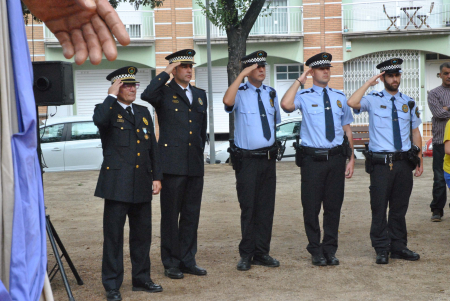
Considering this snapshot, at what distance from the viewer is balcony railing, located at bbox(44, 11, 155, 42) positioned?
79.1 ft

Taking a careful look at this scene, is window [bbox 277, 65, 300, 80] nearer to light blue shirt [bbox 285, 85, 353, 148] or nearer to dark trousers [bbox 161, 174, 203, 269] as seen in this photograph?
light blue shirt [bbox 285, 85, 353, 148]

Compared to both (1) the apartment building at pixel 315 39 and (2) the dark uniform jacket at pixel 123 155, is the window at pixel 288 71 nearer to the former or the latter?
(1) the apartment building at pixel 315 39

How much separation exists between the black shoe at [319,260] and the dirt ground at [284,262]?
7 cm

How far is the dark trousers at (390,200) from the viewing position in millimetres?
5844

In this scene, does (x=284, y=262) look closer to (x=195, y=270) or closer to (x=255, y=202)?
(x=255, y=202)

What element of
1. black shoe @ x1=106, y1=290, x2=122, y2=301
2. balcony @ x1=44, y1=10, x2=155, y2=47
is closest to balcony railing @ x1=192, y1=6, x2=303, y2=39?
balcony @ x1=44, y1=10, x2=155, y2=47

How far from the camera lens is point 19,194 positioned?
296 cm

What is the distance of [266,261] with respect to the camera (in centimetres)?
576

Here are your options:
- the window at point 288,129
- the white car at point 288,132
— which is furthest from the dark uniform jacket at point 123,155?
the window at point 288,129

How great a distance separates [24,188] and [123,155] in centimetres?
194

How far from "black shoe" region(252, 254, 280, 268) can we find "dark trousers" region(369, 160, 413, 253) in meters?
1.02

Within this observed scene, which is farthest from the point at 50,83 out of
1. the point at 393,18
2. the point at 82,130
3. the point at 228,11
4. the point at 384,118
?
the point at 393,18

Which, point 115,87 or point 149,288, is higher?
point 115,87

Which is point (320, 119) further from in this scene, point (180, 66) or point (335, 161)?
point (180, 66)
